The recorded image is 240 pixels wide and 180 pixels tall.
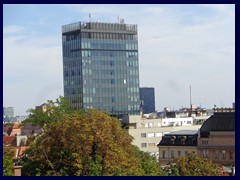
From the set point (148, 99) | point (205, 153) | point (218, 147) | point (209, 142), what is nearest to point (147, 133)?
point (209, 142)

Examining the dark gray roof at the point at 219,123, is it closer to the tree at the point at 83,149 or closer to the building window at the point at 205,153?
the building window at the point at 205,153

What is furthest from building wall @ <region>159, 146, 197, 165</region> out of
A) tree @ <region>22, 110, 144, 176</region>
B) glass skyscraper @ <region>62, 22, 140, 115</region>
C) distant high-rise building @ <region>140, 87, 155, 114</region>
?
distant high-rise building @ <region>140, 87, 155, 114</region>

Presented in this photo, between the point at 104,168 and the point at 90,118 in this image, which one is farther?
the point at 90,118

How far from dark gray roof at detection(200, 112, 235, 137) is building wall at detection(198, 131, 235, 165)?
0.32 meters

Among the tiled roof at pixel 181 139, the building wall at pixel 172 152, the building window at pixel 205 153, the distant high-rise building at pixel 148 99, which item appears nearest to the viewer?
the building window at pixel 205 153

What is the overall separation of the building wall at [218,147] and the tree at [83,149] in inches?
729

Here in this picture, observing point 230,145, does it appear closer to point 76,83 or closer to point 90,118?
point 90,118

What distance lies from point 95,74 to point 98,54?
226 centimetres

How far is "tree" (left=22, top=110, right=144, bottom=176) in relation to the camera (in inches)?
651

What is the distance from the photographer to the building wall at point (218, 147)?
3628 centimetres

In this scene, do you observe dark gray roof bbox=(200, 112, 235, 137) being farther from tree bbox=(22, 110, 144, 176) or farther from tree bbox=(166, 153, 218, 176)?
tree bbox=(22, 110, 144, 176)

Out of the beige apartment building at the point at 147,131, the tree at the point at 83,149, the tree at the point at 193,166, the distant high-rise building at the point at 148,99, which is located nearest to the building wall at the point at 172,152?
the beige apartment building at the point at 147,131

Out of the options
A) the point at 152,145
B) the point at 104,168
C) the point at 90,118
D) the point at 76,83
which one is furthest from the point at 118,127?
the point at 76,83

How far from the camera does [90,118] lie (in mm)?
17969
